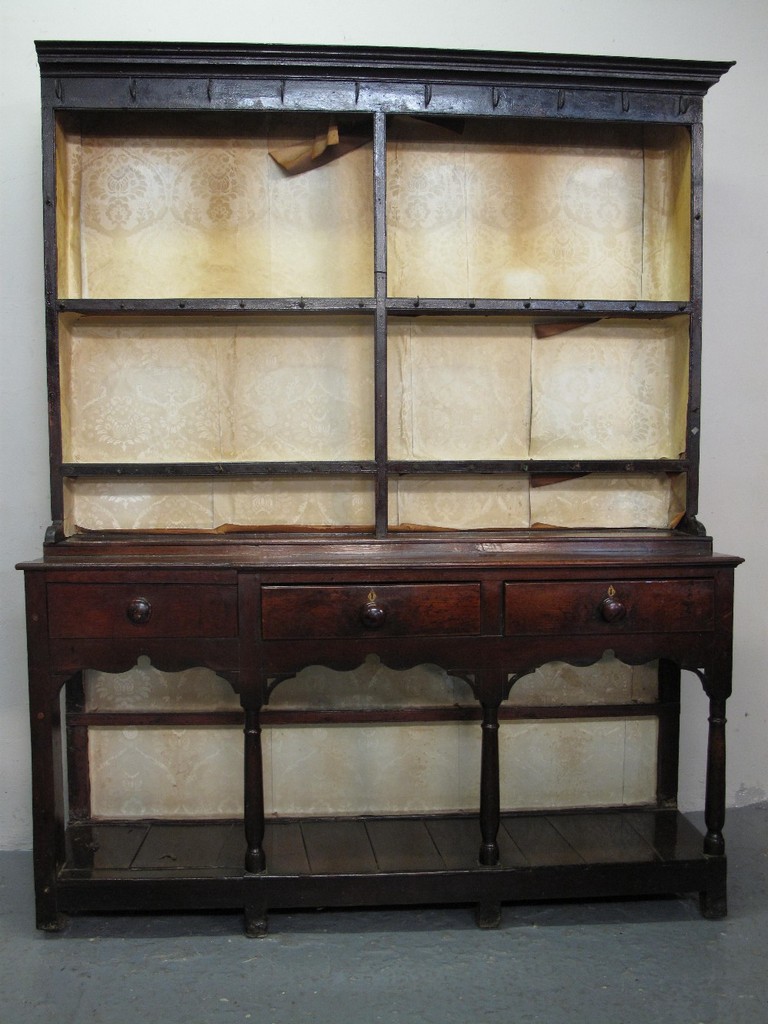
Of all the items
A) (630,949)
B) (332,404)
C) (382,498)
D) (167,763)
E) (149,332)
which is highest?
(149,332)

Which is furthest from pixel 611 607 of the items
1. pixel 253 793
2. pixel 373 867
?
pixel 253 793

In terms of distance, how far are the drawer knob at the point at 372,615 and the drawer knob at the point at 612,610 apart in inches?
22.8

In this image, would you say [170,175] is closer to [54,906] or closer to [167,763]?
[167,763]

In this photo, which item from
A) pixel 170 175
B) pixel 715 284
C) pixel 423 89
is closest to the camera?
pixel 423 89

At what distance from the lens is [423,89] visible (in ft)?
7.73

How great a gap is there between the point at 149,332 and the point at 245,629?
3.21 feet

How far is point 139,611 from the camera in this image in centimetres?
217

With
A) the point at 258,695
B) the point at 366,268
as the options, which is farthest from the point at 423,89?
the point at 258,695

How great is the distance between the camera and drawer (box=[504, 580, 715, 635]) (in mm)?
2236

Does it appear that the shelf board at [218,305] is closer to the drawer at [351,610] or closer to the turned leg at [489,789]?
the drawer at [351,610]

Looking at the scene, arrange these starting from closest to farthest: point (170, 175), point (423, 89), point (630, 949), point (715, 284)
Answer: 1. point (630, 949)
2. point (423, 89)
3. point (170, 175)
4. point (715, 284)

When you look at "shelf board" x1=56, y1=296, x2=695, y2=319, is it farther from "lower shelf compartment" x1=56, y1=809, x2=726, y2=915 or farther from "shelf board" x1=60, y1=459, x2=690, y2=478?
"lower shelf compartment" x1=56, y1=809, x2=726, y2=915

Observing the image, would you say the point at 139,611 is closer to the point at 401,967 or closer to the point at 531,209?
the point at 401,967

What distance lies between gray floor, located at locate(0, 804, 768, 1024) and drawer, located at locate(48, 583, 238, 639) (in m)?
0.79
